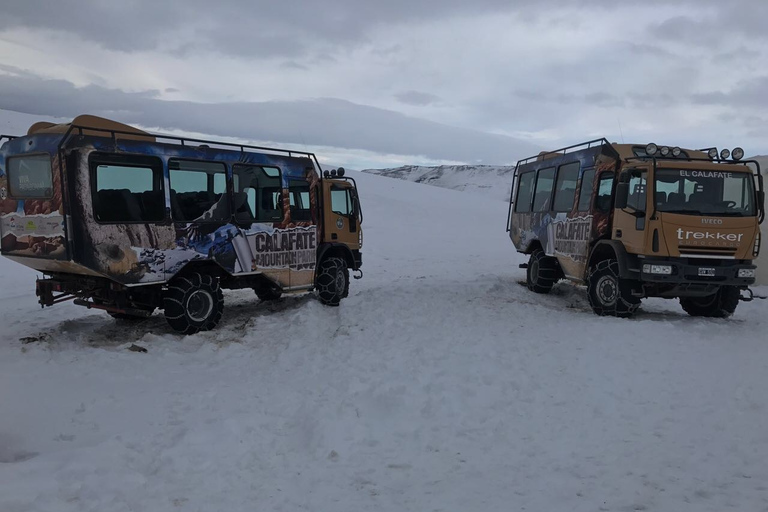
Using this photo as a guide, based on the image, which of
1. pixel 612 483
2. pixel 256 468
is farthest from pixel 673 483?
pixel 256 468

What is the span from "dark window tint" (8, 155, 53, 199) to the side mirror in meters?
9.10

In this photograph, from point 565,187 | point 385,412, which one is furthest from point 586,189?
point 385,412

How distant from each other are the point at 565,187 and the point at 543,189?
1.15m

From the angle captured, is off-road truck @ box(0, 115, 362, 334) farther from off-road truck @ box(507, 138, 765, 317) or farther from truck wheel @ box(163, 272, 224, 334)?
off-road truck @ box(507, 138, 765, 317)

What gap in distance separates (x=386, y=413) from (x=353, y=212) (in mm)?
7100

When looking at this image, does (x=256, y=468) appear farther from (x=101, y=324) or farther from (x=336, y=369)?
(x=101, y=324)

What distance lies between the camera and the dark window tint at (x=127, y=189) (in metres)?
7.83

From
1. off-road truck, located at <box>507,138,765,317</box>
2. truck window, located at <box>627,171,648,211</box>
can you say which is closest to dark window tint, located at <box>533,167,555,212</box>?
off-road truck, located at <box>507,138,765,317</box>

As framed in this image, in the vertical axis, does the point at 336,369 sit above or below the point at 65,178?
below

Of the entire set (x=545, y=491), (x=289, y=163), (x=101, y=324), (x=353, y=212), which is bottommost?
(x=101, y=324)

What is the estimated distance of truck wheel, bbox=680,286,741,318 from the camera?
34.1 feet

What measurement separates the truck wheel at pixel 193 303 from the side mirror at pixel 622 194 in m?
7.21

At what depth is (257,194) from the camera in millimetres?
10117

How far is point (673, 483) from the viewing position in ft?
13.9
